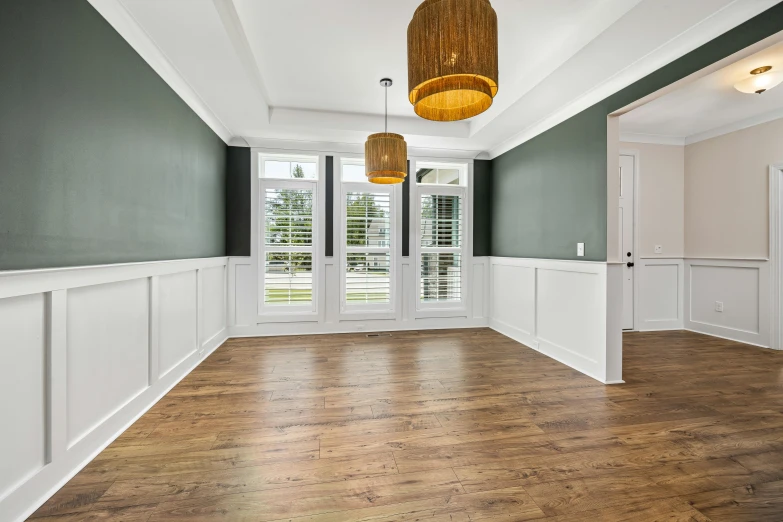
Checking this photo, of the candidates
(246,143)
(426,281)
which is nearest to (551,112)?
(426,281)

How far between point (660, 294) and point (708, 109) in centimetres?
238

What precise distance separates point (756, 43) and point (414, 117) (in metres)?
2.92

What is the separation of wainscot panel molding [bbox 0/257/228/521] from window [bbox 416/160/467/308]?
3166 mm

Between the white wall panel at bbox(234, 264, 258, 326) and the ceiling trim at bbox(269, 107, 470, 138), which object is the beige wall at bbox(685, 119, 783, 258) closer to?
the ceiling trim at bbox(269, 107, 470, 138)

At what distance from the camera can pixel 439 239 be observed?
201 inches

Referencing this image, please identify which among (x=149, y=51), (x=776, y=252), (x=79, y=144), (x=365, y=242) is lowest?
(x=776, y=252)

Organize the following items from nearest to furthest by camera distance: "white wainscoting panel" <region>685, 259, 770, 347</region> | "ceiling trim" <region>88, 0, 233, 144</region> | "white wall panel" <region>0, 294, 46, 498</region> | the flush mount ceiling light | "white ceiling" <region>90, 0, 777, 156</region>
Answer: "white wall panel" <region>0, 294, 46, 498</region>
"ceiling trim" <region>88, 0, 233, 144</region>
"white ceiling" <region>90, 0, 777, 156</region>
the flush mount ceiling light
"white wainscoting panel" <region>685, 259, 770, 347</region>

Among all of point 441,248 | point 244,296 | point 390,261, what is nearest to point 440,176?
point 441,248

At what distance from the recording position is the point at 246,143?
4555 millimetres

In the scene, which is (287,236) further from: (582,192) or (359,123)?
(582,192)

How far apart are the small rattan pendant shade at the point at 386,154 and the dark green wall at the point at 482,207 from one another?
2.20 m

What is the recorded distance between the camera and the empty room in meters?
1.54

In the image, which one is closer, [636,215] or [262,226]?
[262,226]

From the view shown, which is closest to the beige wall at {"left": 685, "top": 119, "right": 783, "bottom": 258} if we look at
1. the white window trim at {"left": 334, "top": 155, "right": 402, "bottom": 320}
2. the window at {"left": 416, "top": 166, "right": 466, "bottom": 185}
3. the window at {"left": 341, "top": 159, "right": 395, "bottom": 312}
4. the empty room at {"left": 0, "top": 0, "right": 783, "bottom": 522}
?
the empty room at {"left": 0, "top": 0, "right": 783, "bottom": 522}
